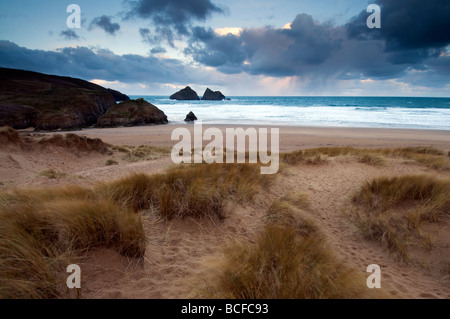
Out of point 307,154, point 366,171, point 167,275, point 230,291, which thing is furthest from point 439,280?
point 307,154

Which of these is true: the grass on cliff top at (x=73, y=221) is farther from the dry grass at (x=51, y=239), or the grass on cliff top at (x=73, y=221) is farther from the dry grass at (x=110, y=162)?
the dry grass at (x=110, y=162)

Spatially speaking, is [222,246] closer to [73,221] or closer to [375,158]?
[73,221]

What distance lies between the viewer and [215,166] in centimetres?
741

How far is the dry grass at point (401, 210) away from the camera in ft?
13.1

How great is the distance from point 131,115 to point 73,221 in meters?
27.6

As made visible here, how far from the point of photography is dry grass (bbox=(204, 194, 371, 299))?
2.24 m

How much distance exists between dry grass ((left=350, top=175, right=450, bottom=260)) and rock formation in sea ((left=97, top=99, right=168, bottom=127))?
26696 millimetres

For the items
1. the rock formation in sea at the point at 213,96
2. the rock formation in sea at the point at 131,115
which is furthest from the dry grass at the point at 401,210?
the rock formation in sea at the point at 213,96

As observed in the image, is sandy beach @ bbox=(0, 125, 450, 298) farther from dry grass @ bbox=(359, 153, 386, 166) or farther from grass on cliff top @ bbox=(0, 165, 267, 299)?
dry grass @ bbox=(359, 153, 386, 166)

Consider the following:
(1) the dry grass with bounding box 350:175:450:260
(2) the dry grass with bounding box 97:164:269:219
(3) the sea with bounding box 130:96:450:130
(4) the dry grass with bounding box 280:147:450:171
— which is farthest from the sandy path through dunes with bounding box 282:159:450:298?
(3) the sea with bounding box 130:96:450:130

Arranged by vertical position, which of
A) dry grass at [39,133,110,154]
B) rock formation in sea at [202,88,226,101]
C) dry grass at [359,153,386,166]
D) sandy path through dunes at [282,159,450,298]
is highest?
rock formation in sea at [202,88,226,101]

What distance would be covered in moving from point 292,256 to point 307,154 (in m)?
9.78

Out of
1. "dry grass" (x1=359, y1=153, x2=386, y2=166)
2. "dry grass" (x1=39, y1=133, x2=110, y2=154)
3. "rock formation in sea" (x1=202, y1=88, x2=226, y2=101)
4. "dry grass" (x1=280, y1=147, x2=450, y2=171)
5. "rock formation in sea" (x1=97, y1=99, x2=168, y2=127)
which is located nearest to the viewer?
"dry grass" (x1=280, y1=147, x2=450, y2=171)

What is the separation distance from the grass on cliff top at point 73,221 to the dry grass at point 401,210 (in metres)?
A: 2.87
